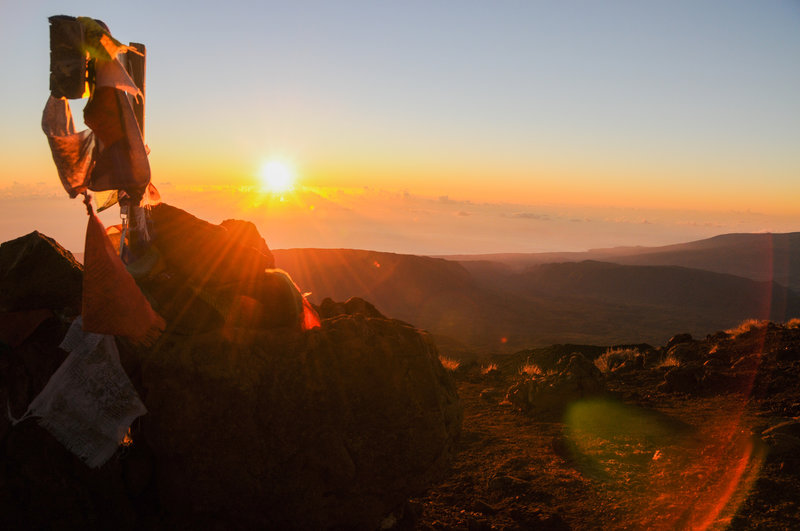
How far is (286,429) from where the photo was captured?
354cm

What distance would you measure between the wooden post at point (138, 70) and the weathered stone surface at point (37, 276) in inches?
48.1

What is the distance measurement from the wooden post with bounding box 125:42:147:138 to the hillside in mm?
29992

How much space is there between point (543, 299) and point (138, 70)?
65891 millimetres

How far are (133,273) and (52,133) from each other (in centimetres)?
118

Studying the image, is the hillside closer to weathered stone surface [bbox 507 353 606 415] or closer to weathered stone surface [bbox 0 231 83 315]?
weathered stone surface [bbox 507 353 606 415]

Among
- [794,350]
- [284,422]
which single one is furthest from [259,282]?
[794,350]

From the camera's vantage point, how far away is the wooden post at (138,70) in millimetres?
3995

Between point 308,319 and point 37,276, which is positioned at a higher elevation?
point 37,276

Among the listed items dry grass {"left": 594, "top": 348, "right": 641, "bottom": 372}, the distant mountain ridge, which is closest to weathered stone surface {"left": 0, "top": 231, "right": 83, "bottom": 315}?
dry grass {"left": 594, "top": 348, "right": 641, "bottom": 372}

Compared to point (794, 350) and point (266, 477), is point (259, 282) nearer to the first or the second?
point (266, 477)

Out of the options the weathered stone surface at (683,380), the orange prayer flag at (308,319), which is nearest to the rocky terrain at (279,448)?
the orange prayer flag at (308,319)

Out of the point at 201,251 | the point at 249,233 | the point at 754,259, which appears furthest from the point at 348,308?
the point at 754,259

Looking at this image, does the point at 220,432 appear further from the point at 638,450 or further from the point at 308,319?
the point at 638,450

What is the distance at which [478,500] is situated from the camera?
471 cm
